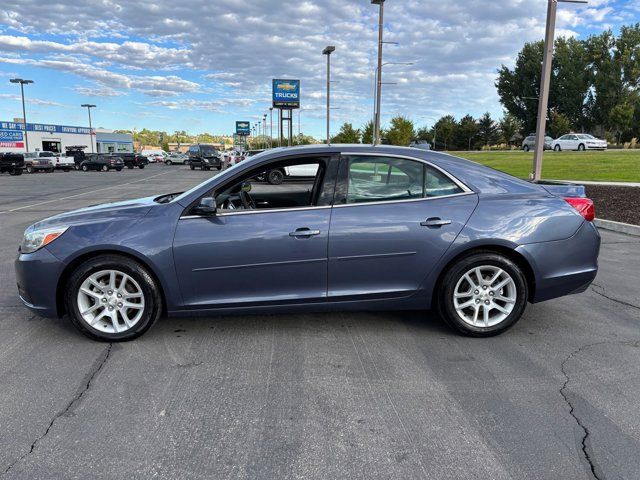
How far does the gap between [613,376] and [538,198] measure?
1541 mm

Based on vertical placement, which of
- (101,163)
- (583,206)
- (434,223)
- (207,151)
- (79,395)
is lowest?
(79,395)

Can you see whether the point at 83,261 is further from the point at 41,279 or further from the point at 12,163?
the point at 12,163

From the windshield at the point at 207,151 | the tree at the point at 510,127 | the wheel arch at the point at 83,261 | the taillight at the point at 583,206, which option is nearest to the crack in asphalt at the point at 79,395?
the wheel arch at the point at 83,261

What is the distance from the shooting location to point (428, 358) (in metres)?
3.86

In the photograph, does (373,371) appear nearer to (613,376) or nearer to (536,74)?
(613,376)

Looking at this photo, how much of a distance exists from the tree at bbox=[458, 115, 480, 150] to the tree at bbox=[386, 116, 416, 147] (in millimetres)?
51056

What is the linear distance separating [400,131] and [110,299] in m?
39.4

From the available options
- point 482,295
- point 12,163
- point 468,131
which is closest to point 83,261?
point 482,295

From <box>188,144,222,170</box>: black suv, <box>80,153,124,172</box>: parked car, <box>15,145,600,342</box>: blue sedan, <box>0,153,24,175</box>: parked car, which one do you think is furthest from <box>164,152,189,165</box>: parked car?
<box>15,145,600,342</box>: blue sedan

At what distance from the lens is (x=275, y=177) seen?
4766 mm

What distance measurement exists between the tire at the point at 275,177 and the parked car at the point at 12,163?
3813cm

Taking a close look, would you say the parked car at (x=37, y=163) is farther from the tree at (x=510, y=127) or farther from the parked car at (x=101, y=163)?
the tree at (x=510, y=127)

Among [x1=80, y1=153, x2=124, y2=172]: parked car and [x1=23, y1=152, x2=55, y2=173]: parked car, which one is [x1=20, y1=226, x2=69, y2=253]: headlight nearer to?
[x1=23, y1=152, x2=55, y2=173]: parked car

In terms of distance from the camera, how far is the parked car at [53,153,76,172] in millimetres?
44719
